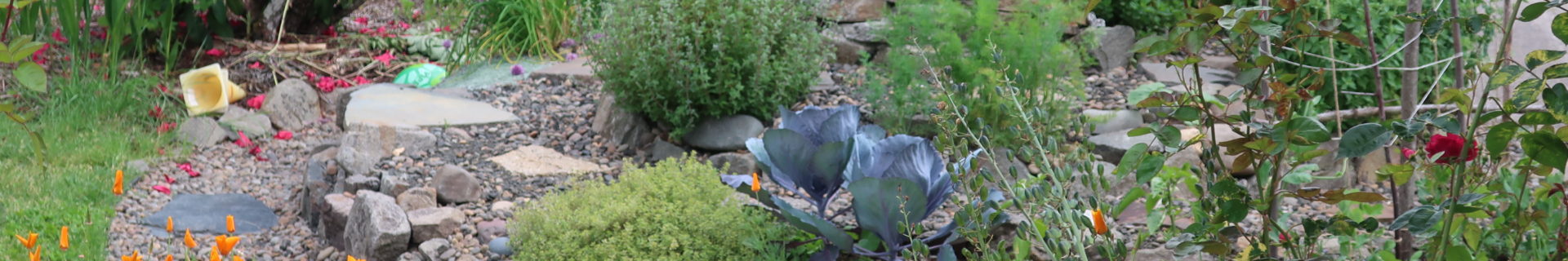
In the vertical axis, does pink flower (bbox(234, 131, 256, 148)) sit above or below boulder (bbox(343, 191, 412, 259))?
below

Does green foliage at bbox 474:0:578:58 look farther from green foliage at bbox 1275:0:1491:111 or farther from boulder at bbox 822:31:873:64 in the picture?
green foliage at bbox 1275:0:1491:111

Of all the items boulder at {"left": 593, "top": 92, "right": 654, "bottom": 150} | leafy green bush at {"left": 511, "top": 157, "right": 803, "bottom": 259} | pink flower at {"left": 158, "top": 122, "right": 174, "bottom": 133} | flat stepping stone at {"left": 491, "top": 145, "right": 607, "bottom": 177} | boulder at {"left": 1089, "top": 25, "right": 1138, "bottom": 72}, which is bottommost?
pink flower at {"left": 158, "top": 122, "right": 174, "bottom": 133}

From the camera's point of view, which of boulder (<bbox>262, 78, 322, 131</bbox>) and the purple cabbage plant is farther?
boulder (<bbox>262, 78, 322, 131</bbox>)

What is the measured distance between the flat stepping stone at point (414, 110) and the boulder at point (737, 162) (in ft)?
3.31

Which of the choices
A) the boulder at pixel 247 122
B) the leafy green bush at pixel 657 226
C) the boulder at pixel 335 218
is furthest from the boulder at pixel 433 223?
the boulder at pixel 247 122

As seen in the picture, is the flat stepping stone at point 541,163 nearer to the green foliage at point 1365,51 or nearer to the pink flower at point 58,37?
the green foliage at point 1365,51

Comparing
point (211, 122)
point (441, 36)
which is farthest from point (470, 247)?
point (441, 36)

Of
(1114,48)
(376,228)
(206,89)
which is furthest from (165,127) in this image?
(1114,48)

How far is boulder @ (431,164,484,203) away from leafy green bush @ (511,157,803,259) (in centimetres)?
72

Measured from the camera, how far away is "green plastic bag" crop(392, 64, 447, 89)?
212 inches

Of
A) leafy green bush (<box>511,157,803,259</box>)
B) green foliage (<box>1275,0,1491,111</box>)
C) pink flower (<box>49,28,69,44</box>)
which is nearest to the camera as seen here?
leafy green bush (<box>511,157,803,259</box>)

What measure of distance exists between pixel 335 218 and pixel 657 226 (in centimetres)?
127

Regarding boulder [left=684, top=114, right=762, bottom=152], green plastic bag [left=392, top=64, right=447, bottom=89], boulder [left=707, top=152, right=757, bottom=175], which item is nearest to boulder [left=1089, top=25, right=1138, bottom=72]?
boulder [left=684, top=114, right=762, bottom=152]

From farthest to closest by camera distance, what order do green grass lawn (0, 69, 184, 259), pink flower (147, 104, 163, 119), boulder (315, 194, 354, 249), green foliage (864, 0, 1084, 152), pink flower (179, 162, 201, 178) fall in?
pink flower (147, 104, 163, 119), pink flower (179, 162, 201, 178), green foliage (864, 0, 1084, 152), boulder (315, 194, 354, 249), green grass lawn (0, 69, 184, 259)
